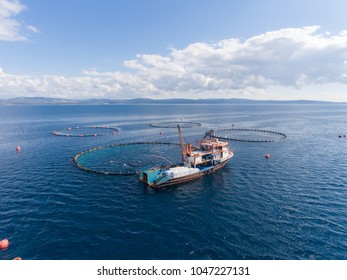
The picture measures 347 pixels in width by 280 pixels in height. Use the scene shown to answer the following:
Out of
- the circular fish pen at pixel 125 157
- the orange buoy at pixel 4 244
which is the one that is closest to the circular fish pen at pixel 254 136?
the circular fish pen at pixel 125 157

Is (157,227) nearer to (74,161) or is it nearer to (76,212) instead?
(76,212)

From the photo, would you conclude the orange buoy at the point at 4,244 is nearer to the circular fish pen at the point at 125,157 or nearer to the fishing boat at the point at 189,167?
the fishing boat at the point at 189,167

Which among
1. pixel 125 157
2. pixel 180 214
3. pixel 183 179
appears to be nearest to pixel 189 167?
pixel 183 179

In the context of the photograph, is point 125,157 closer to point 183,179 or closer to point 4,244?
point 183,179

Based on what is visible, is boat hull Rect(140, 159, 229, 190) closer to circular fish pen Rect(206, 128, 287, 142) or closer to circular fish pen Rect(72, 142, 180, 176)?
circular fish pen Rect(72, 142, 180, 176)

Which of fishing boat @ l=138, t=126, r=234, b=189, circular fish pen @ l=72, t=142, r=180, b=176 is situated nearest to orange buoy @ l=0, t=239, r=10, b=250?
fishing boat @ l=138, t=126, r=234, b=189
